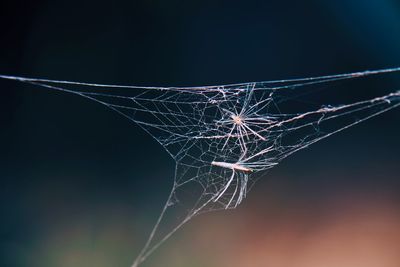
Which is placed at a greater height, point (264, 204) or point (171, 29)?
point (171, 29)

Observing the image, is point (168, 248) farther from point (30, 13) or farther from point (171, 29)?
point (30, 13)

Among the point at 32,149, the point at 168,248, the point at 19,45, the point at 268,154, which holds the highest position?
the point at 19,45

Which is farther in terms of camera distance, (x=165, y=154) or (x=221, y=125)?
(x=165, y=154)

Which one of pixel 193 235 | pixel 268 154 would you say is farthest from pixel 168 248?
pixel 268 154

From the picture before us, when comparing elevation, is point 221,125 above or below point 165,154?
above
